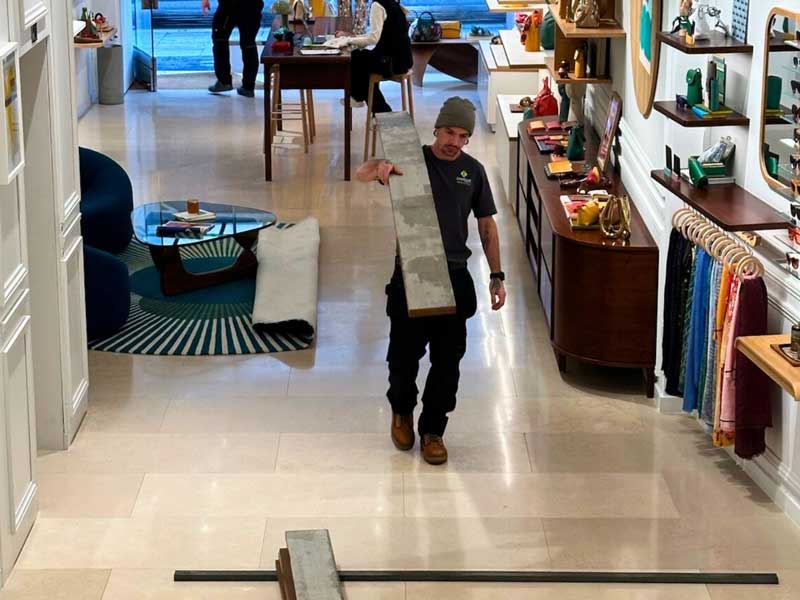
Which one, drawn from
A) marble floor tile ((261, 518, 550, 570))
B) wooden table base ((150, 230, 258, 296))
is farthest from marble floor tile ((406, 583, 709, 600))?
wooden table base ((150, 230, 258, 296))

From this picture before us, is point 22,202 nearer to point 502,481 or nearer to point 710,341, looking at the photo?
point 502,481

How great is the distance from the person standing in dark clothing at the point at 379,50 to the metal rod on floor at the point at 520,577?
7.37 m

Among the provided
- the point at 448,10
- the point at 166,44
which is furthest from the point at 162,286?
the point at 448,10

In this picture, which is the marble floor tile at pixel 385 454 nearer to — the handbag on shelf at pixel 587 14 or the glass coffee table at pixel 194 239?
the glass coffee table at pixel 194 239

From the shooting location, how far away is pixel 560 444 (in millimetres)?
6309

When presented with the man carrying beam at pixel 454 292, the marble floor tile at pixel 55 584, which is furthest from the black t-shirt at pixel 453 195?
the marble floor tile at pixel 55 584

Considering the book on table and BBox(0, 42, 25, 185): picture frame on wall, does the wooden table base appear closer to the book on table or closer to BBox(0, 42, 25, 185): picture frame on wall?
the book on table

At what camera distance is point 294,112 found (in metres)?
12.3

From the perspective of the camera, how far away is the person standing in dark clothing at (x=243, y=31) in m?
14.7

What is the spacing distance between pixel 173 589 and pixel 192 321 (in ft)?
10.5

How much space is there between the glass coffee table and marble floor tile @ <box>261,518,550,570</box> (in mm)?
3304

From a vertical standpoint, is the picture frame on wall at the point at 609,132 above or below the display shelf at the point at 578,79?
below

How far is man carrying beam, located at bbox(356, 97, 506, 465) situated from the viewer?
5777 mm

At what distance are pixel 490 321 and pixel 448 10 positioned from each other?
11585mm
